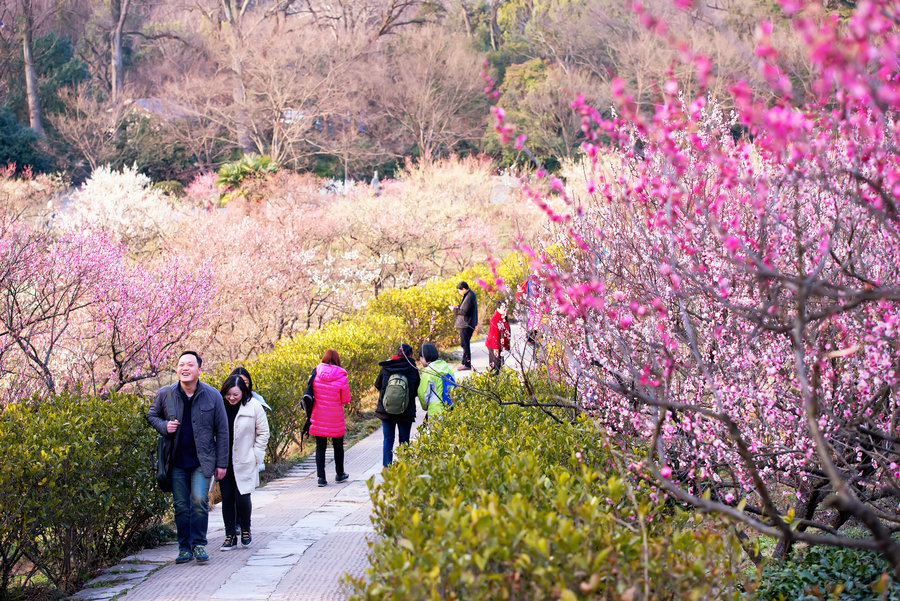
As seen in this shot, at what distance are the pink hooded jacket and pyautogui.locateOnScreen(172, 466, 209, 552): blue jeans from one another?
241cm

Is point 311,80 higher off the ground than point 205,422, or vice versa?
point 311,80

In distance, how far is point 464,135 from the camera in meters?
44.0

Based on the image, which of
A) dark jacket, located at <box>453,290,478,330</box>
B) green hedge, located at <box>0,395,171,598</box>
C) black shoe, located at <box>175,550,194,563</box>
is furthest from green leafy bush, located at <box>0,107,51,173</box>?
black shoe, located at <box>175,550,194,563</box>

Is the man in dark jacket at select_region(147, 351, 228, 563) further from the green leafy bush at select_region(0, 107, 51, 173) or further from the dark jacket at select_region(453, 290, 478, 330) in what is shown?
the green leafy bush at select_region(0, 107, 51, 173)

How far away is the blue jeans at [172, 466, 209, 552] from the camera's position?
627cm

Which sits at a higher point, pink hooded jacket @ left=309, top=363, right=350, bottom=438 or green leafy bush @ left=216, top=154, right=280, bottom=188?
green leafy bush @ left=216, top=154, right=280, bottom=188

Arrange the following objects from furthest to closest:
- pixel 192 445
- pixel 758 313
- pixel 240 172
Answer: pixel 240 172 < pixel 192 445 < pixel 758 313

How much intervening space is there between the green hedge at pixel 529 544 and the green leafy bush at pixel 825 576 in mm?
1130

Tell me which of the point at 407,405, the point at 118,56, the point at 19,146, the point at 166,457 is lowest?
the point at 407,405

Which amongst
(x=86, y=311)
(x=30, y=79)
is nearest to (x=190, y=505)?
(x=86, y=311)

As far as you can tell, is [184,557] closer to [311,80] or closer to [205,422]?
[205,422]

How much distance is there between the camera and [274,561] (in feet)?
20.4

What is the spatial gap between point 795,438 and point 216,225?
1504 cm

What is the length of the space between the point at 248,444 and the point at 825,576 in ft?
13.7
